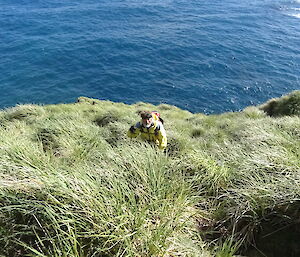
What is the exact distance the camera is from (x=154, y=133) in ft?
24.0

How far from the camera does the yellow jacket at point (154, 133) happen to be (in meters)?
7.25

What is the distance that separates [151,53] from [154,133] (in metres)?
34.4

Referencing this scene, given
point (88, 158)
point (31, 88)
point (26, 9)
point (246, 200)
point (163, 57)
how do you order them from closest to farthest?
point (246, 200) → point (88, 158) → point (31, 88) → point (163, 57) → point (26, 9)

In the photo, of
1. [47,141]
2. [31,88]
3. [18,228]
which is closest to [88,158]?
[18,228]

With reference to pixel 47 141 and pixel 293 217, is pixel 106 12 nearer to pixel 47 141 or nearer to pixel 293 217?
pixel 47 141

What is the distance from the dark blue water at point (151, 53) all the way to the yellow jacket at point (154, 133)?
21.7 meters

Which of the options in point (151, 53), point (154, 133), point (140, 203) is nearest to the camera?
point (140, 203)

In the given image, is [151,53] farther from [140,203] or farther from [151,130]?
[140,203]

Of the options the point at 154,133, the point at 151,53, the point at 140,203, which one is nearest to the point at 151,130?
the point at 154,133

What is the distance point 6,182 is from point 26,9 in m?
60.3

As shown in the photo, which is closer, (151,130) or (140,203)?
(140,203)

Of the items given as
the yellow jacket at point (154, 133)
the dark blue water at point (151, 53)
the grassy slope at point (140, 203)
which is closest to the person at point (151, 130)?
the yellow jacket at point (154, 133)

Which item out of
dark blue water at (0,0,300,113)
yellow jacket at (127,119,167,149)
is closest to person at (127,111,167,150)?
yellow jacket at (127,119,167,149)

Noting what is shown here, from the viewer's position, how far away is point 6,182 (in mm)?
3611
